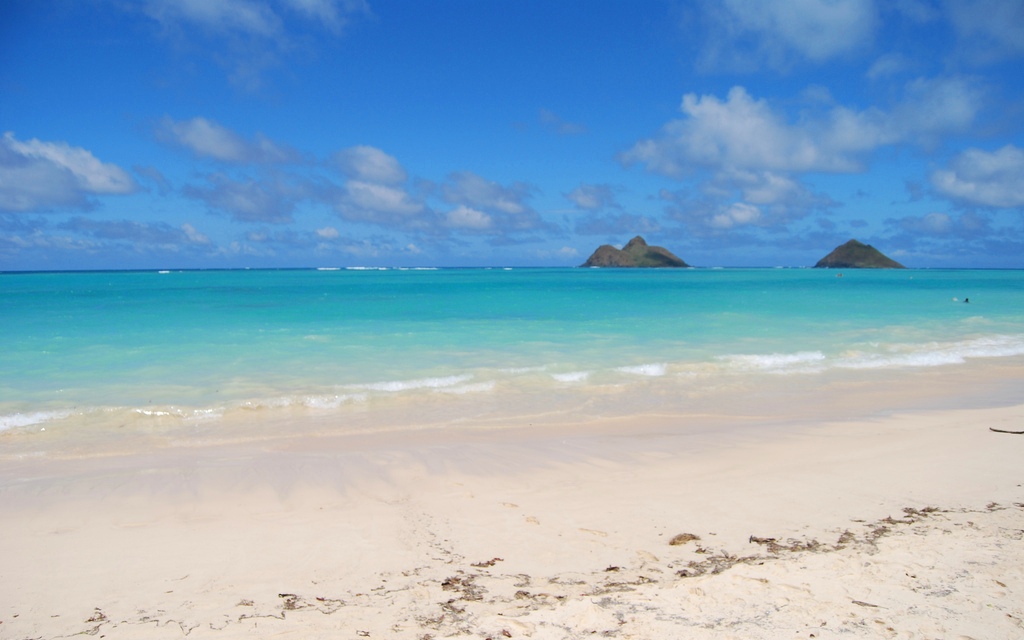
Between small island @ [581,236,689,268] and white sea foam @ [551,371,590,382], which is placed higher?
small island @ [581,236,689,268]

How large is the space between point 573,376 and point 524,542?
7654 mm

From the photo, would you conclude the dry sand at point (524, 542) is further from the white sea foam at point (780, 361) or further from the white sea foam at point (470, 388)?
the white sea foam at point (780, 361)

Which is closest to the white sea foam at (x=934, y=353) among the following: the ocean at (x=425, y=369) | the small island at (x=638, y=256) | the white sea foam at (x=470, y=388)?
the ocean at (x=425, y=369)

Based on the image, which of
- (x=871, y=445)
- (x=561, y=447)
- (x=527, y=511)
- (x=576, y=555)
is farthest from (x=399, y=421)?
(x=871, y=445)

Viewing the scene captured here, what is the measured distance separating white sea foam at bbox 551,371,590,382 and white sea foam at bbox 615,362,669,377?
93 centimetres

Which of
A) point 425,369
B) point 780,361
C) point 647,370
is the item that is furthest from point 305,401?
point 780,361

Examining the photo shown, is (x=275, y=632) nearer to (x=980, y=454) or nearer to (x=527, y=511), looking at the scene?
(x=527, y=511)

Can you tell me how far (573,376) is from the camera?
39.6 feet

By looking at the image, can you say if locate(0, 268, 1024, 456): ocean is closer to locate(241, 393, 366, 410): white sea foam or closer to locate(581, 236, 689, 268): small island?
locate(241, 393, 366, 410): white sea foam

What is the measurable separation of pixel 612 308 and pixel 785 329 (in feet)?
35.2

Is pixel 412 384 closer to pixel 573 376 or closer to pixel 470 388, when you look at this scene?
pixel 470 388

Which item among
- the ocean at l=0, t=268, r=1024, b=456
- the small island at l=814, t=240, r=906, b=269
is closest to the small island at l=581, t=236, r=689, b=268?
the small island at l=814, t=240, r=906, b=269

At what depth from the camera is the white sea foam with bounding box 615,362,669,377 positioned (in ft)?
41.0

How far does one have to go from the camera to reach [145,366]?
12.8m
